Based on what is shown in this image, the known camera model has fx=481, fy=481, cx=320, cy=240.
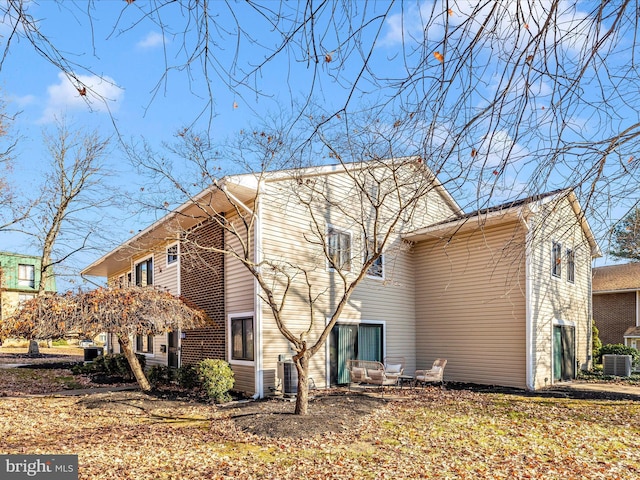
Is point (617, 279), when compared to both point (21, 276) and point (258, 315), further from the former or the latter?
point (21, 276)

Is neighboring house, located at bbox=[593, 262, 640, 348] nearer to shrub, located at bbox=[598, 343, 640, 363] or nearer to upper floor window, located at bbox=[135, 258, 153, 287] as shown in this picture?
shrub, located at bbox=[598, 343, 640, 363]

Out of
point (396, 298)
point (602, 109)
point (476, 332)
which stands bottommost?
point (476, 332)

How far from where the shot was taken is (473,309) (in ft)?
46.6

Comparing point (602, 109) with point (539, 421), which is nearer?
point (602, 109)

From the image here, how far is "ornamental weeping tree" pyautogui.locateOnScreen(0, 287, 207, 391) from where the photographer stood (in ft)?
33.5

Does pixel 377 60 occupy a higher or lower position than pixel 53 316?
higher

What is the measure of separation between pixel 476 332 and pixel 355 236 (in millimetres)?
4501

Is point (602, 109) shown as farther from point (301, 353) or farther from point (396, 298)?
point (396, 298)

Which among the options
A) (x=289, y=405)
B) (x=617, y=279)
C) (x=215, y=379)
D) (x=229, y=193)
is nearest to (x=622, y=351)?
(x=617, y=279)

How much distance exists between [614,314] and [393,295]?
1797cm

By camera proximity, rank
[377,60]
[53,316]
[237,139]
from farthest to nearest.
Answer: [237,139] → [53,316] → [377,60]

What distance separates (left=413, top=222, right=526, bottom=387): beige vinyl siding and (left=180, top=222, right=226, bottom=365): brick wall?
6185 millimetres

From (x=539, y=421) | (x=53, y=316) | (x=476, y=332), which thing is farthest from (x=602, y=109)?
(x=476, y=332)

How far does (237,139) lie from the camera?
11.1 m
